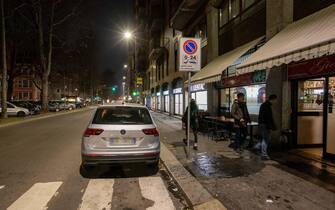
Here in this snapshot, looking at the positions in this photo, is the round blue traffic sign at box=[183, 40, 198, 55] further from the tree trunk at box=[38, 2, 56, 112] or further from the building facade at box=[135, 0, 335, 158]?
the tree trunk at box=[38, 2, 56, 112]

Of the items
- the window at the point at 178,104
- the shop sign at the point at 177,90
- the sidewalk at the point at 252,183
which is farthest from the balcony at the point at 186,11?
the sidewalk at the point at 252,183

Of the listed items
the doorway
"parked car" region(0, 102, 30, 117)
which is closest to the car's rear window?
the doorway

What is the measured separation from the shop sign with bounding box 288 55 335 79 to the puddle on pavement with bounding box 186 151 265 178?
278 cm

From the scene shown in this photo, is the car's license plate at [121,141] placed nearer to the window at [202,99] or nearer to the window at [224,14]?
the window at [224,14]

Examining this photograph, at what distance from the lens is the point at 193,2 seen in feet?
54.2

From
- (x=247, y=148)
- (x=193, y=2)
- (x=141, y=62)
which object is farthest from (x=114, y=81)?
(x=247, y=148)

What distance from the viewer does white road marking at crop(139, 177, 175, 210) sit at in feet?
14.5

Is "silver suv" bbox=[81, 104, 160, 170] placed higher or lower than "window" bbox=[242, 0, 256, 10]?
lower

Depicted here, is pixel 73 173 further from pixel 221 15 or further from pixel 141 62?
pixel 141 62

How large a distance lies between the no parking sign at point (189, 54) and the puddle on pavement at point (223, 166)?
2720 millimetres

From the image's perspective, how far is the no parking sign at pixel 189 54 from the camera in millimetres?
7402

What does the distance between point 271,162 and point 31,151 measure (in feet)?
25.7

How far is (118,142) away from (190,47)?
3.58 m

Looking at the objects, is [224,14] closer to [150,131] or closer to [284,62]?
[284,62]
